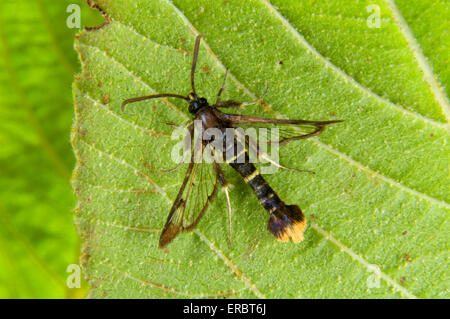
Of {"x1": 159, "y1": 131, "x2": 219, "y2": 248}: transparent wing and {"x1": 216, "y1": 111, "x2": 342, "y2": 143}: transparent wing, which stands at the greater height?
{"x1": 216, "y1": 111, "x2": 342, "y2": 143}: transparent wing

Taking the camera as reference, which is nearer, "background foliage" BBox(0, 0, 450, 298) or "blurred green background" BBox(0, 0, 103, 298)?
"background foliage" BBox(0, 0, 450, 298)

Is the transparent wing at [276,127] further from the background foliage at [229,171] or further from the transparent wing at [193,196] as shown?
the transparent wing at [193,196]

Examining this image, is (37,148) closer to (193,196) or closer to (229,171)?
(193,196)

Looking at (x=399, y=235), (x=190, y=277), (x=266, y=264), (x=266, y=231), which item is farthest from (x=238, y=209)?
(x=399, y=235)

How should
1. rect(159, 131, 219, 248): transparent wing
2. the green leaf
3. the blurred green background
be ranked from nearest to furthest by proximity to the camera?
the green leaf → rect(159, 131, 219, 248): transparent wing → the blurred green background

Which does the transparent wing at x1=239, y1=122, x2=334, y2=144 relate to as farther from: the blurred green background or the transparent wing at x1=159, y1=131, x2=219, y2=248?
the blurred green background

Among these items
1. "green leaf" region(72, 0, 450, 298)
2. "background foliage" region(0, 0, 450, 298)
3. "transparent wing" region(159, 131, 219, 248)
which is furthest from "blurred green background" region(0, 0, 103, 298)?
"transparent wing" region(159, 131, 219, 248)

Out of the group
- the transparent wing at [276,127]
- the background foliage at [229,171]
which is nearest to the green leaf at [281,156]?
the background foliage at [229,171]
